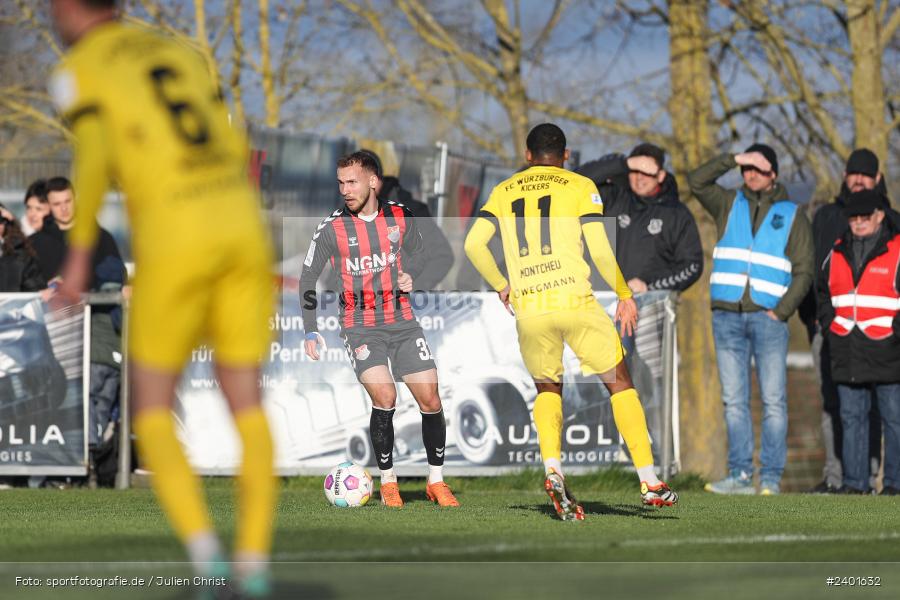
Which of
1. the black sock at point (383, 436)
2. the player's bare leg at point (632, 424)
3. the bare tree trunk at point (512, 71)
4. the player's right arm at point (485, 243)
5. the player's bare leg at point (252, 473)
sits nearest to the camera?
the player's bare leg at point (252, 473)

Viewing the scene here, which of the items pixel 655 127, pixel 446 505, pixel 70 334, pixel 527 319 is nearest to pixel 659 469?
pixel 446 505

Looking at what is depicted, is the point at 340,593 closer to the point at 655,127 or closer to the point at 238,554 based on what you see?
the point at 238,554

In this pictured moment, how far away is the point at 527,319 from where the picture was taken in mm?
8398

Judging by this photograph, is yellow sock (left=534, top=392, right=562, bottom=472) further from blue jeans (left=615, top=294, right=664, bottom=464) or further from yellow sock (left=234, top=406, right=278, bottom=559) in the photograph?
yellow sock (left=234, top=406, right=278, bottom=559)

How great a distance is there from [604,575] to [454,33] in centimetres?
1723

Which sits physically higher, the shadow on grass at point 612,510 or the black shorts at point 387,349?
the black shorts at point 387,349

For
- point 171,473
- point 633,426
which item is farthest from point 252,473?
point 633,426

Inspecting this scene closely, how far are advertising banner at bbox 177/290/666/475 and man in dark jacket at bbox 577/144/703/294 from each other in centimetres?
26

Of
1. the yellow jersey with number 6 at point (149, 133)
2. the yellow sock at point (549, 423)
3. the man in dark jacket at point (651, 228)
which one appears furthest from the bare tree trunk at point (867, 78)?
the yellow jersey with number 6 at point (149, 133)

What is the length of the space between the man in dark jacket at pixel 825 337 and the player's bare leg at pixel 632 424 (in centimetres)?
385

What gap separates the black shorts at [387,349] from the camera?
9594 mm

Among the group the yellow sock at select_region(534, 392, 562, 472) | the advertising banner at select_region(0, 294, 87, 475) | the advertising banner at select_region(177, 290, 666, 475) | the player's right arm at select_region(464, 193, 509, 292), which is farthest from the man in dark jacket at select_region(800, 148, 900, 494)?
the advertising banner at select_region(0, 294, 87, 475)

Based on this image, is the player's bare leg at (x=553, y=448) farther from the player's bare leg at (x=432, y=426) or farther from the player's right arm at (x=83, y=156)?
the player's right arm at (x=83, y=156)

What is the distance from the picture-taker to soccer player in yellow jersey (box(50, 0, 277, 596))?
4734mm
